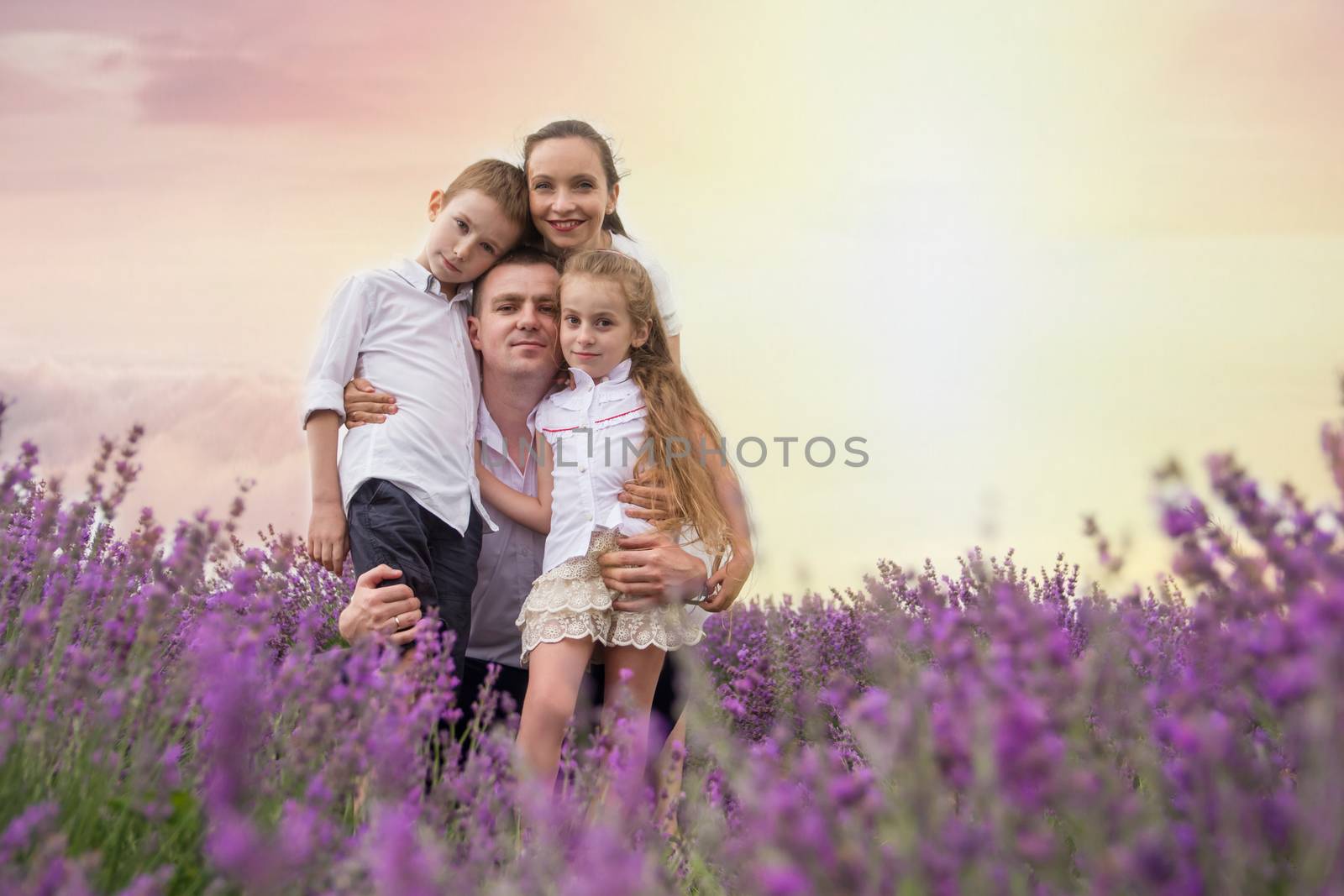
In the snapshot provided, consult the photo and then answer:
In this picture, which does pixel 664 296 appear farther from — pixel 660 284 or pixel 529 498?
pixel 529 498

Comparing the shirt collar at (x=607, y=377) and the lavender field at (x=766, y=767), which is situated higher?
the shirt collar at (x=607, y=377)

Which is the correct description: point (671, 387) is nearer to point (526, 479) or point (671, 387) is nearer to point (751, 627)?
point (526, 479)

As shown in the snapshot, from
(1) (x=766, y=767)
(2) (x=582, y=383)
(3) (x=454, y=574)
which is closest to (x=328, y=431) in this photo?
(3) (x=454, y=574)

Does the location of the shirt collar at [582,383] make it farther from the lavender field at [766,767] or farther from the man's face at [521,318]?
the lavender field at [766,767]

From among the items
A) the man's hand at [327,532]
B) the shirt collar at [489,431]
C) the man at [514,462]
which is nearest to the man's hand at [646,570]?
the man at [514,462]

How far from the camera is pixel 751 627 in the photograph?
5.44 m

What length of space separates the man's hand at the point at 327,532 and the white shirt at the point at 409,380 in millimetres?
54

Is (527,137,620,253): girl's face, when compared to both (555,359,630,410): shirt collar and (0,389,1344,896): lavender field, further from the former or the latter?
(0,389,1344,896): lavender field

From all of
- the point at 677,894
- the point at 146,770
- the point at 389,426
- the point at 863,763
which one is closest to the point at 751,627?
the point at 863,763

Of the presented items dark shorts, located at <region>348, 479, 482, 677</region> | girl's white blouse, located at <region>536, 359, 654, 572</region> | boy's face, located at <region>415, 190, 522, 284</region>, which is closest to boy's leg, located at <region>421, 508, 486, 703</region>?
dark shorts, located at <region>348, 479, 482, 677</region>

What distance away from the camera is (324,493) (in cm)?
346

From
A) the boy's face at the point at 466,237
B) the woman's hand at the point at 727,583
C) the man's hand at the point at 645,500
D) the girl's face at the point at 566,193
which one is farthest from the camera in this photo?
the girl's face at the point at 566,193

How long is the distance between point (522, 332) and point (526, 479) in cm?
50

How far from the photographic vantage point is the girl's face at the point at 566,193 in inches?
152
